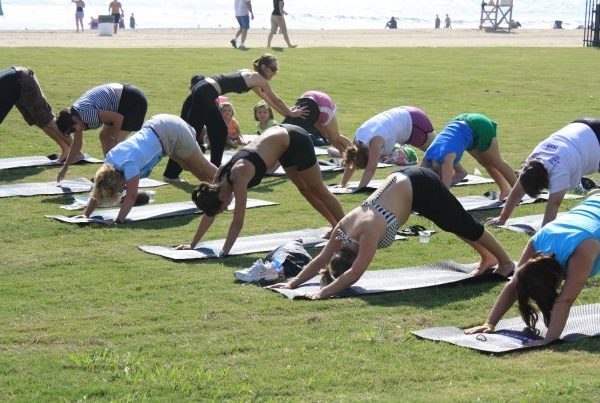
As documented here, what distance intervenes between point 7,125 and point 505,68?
578 inches

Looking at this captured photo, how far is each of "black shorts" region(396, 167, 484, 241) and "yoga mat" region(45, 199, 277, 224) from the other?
4111 millimetres

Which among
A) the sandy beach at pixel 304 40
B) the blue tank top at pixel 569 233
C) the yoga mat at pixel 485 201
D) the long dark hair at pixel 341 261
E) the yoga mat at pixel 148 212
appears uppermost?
the blue tank top at pixel 569 233

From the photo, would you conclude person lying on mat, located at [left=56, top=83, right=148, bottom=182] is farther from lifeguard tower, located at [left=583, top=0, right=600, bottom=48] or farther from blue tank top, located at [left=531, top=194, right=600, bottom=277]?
lifeguard tower, located at [left=583, top=0, right=600, bottom=48]

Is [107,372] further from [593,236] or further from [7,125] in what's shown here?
[7,125]

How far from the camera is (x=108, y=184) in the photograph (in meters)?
11.0

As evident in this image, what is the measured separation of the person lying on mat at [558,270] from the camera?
712 cm

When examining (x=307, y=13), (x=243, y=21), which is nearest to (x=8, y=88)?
(x=243, y=21)

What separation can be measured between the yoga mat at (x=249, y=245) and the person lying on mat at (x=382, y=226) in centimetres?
148

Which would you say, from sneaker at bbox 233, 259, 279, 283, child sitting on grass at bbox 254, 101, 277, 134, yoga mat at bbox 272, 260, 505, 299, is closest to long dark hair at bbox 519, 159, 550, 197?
yoga mat at bbox 272, 260, 505, 299

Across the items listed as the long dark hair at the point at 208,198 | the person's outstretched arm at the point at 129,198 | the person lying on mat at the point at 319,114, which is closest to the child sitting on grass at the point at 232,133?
the person lying on mat at the point at 319,114

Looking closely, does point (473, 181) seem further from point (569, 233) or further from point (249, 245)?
point (569, 233)

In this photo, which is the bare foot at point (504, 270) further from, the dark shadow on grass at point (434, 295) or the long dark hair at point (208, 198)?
the long dark hair at point (208, 198)

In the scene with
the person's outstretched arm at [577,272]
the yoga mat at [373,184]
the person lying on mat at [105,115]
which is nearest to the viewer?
the person's outstretched arm at [577,272]

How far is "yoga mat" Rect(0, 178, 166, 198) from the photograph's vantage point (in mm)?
13652
